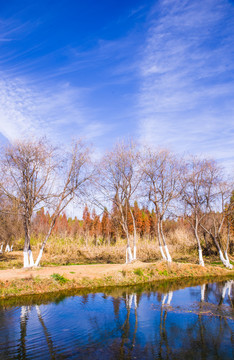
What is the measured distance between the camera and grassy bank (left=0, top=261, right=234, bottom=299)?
48.6ft

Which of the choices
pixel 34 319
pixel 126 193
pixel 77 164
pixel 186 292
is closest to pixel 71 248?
pixel 126 193

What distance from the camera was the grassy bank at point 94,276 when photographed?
14.8 meters

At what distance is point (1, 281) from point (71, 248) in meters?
19.0

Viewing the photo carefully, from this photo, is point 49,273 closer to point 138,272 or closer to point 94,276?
point 94,276

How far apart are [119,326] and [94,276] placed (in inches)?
349

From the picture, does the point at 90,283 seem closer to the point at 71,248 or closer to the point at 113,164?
the point at 113,164

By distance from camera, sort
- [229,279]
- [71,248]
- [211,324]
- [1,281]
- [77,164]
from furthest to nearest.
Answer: [71,248] < [77,164] < [229,279] < [1,281] < [211,324]

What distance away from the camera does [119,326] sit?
936cm

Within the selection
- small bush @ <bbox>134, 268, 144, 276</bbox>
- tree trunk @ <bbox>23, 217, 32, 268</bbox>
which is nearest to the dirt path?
small bush @ <bbox>134, 268, 144, 276</bbox>

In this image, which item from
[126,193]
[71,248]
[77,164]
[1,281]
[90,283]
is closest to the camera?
[1,281]

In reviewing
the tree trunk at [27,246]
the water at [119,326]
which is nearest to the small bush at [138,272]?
the water at [119,326]

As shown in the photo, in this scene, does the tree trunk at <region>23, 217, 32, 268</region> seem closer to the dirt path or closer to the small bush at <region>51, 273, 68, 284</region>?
the dirt path

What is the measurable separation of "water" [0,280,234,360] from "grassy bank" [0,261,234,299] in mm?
1468

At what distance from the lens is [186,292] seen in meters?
15.4
